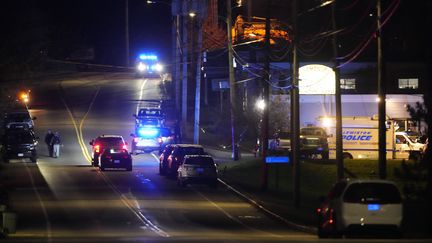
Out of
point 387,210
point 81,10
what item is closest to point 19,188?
point 387,210

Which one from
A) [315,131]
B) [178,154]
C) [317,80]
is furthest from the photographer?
[317,80]

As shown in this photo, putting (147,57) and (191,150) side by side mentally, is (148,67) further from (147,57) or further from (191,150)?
(191,150)

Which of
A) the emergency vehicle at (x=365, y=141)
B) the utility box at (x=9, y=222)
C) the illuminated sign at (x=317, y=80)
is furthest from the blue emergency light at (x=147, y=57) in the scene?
the utility box at (x=9, y=222)

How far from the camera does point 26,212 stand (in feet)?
99.7

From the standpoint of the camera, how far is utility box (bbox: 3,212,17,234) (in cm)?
2362

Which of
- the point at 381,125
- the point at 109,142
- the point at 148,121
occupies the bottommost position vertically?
the point at 109,142

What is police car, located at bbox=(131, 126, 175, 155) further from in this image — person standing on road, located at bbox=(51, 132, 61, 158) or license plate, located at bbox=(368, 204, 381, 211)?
license plate, located at bbox=(368, 204, 381, 211)

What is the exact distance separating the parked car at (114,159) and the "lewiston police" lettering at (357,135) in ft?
45.9

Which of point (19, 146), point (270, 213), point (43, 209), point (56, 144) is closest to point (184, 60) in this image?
point (56, 144)

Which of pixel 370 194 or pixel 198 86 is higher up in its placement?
pixel 198 86

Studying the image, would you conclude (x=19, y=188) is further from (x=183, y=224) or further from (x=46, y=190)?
(x=183, y=224)

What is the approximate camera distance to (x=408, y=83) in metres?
79.1

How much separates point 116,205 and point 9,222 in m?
9.05

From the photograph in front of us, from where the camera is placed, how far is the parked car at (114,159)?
46.3m
